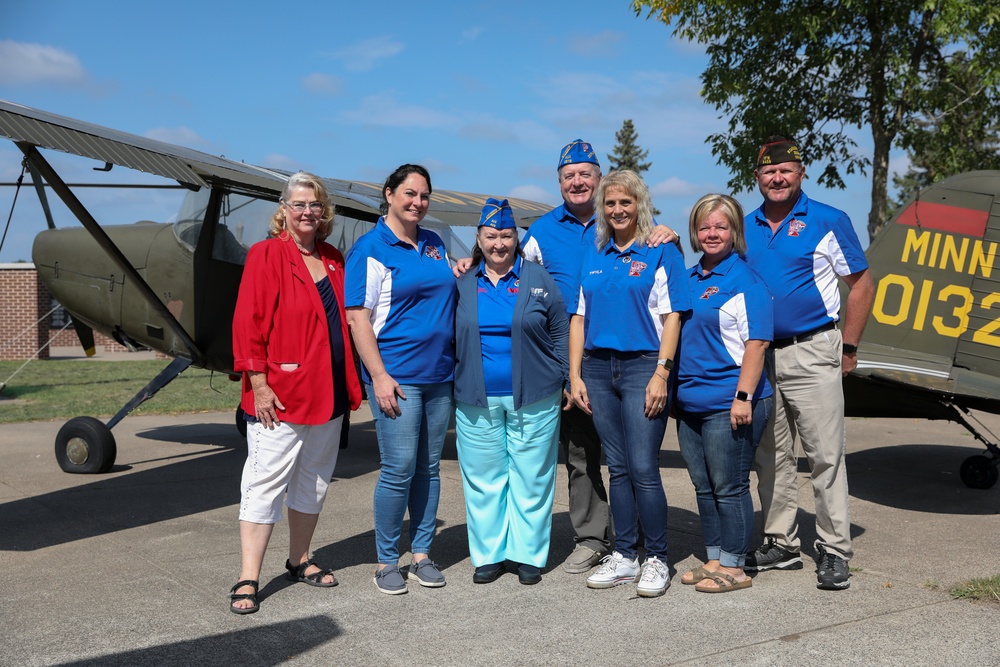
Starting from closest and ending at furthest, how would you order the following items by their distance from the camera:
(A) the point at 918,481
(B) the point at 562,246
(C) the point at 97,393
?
1. (B) the point at 562,246
2. (A) the point at 918,481
3. (C) the point at 97,393

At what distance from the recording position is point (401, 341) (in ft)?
13.5

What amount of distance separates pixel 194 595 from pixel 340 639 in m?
0.97

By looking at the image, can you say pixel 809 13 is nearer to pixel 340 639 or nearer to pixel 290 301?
pixel 290 301

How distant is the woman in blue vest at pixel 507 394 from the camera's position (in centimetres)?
420

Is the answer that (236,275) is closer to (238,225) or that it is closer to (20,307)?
(238,225)

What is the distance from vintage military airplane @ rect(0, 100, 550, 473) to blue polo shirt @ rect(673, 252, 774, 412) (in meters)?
4.02

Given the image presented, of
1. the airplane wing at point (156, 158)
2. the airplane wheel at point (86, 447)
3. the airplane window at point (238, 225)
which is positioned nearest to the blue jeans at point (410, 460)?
the airplane wing at point (156, 158)

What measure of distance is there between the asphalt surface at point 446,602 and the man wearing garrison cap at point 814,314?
1.22 feet

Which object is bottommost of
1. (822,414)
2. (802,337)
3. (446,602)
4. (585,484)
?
(446,602)

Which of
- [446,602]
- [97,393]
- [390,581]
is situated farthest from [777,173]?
[97,393]

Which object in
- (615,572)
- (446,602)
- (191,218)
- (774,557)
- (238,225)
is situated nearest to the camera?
(446,602)

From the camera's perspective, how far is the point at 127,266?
6875mm

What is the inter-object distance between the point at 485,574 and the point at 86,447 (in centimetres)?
452

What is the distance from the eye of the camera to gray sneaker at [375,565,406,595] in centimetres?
412
